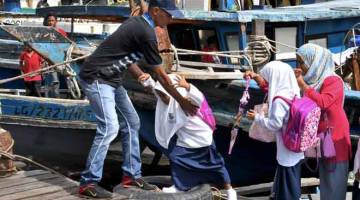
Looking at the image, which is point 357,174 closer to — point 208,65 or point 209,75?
point 209,75

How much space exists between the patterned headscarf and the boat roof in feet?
6.75

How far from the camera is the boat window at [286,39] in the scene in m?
6.84

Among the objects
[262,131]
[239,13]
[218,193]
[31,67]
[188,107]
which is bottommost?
[218,193]

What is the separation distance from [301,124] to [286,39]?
2.99 metres

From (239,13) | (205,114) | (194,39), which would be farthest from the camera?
(194,39)

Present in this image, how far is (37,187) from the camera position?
173 inches

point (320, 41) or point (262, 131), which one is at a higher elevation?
point (320, 41)

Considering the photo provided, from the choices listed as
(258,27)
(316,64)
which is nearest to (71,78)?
(258,27)

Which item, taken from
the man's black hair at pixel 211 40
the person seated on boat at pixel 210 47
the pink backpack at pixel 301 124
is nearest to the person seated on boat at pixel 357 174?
the pink backpack at pixel 301 124

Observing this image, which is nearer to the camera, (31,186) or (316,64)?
(316,64)

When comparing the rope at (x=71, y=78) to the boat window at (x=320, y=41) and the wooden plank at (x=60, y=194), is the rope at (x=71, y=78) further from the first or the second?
the boat window at (x=320, y=41)

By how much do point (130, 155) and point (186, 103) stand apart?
0.61m

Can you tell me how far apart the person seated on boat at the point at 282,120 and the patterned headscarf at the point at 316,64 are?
0.13m

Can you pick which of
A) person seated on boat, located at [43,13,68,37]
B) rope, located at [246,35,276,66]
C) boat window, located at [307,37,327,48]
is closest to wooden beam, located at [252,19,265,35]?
rope, located at [246,35,276,66]
